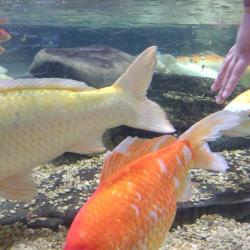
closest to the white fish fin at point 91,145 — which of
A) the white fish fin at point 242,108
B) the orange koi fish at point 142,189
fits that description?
the orange koi fish at point 142,189

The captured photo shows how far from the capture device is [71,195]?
125 inches

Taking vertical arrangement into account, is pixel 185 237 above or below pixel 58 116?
below

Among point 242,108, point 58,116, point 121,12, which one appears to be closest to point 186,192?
point 58,116

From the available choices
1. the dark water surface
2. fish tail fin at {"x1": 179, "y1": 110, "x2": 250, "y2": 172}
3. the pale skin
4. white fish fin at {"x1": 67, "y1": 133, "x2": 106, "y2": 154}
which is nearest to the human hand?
the pale skin

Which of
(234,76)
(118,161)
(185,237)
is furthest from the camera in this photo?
(234,76)

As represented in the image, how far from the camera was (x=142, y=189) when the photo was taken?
1.33 m

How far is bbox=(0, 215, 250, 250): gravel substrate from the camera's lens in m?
2.68

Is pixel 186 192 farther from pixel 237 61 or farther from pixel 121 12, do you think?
pixel 121 12

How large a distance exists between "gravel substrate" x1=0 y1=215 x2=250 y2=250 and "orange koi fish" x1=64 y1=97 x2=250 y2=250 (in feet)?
3.97

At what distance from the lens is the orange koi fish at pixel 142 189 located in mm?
1111

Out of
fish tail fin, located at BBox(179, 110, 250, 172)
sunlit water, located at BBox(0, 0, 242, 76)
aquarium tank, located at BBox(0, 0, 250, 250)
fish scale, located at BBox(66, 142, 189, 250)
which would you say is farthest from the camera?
sunlit water, located at BBox(0, 0, 242, 76)

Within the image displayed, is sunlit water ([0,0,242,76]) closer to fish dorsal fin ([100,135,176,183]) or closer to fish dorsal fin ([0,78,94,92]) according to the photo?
fish dorsal fin ([0,78,94,92])

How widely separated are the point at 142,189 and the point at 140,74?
0.90 m

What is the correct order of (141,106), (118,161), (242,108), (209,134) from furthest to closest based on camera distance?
(242,108), (141,106), (209,134), (118,161)
